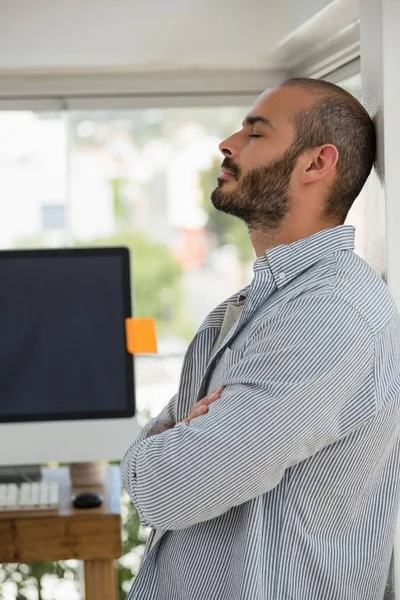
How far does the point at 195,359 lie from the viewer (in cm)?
157

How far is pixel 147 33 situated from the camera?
2.20 metres

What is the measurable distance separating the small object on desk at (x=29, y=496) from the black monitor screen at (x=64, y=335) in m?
0.16

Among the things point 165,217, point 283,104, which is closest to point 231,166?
point 283,104

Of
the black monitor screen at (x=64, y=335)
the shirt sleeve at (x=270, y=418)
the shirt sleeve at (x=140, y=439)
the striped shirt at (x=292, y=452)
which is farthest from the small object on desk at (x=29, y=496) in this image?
the shirt sleeve at (x=270, y=418)

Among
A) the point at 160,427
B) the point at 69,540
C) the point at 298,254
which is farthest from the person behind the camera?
the point at 69,540

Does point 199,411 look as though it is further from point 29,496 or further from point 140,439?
point 29,496

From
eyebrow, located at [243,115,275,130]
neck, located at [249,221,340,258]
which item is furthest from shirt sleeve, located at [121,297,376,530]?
eyebrow, located at [243,115,275,130]

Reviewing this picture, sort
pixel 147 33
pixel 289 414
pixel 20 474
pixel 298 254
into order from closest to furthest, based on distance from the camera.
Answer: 1. pixel 289 414
2. pixel 298 254
3. pixel 147 33
4. pixel 20 474

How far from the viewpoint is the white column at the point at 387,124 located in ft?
5.15

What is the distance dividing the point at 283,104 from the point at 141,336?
2.71 ft

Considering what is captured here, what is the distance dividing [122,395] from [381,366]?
1.05 m

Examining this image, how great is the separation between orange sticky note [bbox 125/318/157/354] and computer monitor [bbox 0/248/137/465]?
0.02 m

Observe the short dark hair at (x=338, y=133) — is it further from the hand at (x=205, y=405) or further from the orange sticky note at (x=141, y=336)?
the orange sticky note at (x=141, y=336)

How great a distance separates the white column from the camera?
5.15 ft
